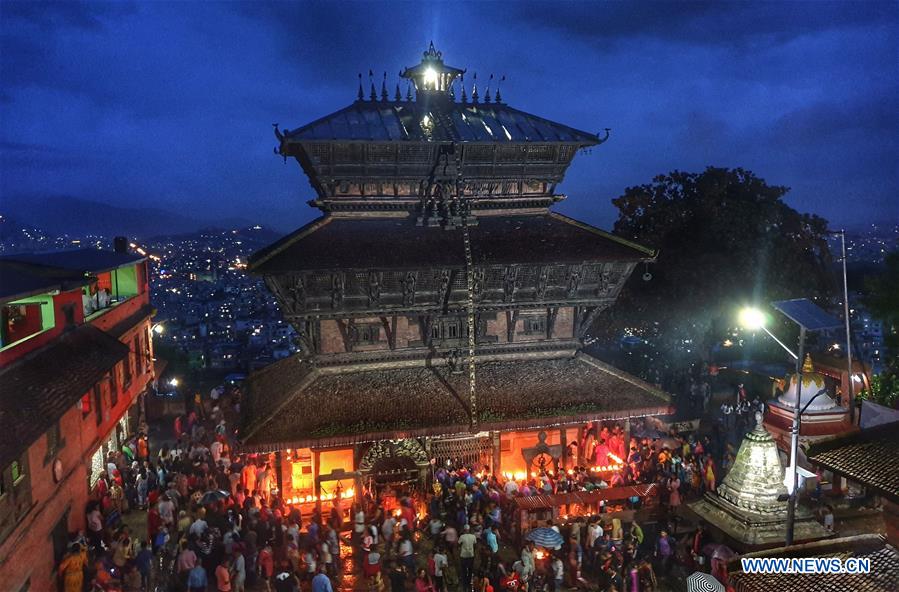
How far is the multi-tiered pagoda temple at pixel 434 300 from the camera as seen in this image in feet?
62.6

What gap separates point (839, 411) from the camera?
2280 cm

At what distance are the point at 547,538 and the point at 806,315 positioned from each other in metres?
8.37

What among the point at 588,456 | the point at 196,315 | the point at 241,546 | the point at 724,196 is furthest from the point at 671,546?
the point at 196,315

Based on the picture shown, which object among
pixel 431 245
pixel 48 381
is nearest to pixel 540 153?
pixel 431 245

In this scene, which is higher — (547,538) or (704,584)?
(704,584)

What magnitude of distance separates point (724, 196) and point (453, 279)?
22.5 m

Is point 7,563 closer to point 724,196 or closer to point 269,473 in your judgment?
point 269,473

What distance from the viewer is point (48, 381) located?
634 inches

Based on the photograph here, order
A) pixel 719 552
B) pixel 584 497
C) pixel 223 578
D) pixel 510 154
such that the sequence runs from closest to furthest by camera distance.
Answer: pixel 223 578
pixel 719 552
pixel 584 497
pixel 510 154

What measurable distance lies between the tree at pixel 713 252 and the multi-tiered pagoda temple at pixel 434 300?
14.3m

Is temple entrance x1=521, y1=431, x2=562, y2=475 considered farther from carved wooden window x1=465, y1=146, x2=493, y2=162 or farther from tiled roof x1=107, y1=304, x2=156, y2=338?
tiled roof x1=107, y1=304, x2=156, y2=338

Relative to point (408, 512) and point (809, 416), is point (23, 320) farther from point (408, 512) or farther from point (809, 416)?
point (809, 416)

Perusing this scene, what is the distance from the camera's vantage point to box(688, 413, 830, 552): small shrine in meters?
14.2

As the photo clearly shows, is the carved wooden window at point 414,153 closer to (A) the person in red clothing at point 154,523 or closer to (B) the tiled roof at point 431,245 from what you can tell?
(B) the tiled roof at point 431,245
